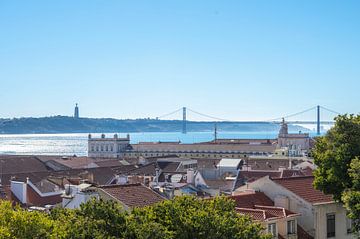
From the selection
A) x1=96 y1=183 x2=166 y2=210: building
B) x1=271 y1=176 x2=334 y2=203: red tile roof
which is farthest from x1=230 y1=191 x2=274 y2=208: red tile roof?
x1=96 y1=183 x2=166 y2=210: building

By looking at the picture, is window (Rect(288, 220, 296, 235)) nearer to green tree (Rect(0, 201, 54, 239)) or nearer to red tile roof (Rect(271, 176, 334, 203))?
red tile roof (Rect(271, 176, 334, 203))

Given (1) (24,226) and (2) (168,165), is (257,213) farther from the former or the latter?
(2) (168,165)

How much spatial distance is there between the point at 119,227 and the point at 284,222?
482 inches

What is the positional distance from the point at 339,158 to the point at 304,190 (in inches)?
109

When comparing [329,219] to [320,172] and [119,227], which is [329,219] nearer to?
[320,172]

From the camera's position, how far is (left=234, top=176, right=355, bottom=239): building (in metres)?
32.8

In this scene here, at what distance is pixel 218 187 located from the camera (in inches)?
2175

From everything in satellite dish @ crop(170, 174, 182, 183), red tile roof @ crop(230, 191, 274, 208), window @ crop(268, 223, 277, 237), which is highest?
red tile roof @ crop(230, 191, 274, 208)

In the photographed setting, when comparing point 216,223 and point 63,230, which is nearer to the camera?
point 63,230

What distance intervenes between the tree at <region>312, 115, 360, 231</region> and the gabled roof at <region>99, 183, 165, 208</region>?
8.64 m

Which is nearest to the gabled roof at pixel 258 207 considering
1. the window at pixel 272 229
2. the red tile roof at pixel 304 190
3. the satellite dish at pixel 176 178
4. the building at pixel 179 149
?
the window at pixel 272 229

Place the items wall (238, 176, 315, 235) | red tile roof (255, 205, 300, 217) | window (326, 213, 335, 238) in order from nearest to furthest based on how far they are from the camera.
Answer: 1. red tile roof (255, 205, 300, 217)
2. wall (238, 176, 315, 235)
3. window (326, 213, 335, 238)

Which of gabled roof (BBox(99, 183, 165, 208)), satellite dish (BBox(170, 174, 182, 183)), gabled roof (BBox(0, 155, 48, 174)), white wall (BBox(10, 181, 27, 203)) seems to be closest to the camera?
gabled roof (BBox(99, 183, 165, 208))

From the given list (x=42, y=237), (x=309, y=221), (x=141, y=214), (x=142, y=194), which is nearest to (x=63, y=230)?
(x=42, y=237)
